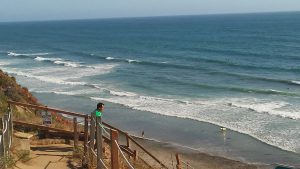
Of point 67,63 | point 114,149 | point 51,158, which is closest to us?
point 114,149

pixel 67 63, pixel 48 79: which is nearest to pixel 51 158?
pixel 48 79

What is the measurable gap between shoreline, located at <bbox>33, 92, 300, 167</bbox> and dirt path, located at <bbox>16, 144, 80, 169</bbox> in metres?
10.8

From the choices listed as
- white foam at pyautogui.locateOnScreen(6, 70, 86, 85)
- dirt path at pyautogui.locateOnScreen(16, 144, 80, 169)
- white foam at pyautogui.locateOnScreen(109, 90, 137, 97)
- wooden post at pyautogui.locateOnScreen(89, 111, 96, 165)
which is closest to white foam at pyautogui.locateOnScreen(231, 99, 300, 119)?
white foam at pyautogui.locateOnScreen(109, 90, 137, 97)

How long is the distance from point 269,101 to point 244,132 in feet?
27.1

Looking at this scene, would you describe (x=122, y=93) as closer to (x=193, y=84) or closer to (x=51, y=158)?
(x=193, y=84)

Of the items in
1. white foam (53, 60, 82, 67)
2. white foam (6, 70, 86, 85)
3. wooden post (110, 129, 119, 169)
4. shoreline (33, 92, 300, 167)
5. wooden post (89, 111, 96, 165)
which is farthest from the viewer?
white foam (53, 60, 82, 67)

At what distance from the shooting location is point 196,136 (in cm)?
2408

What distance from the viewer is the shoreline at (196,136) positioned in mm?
20953

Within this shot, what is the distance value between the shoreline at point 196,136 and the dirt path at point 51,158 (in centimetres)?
1085

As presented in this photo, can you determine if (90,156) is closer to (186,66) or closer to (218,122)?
(218,122)

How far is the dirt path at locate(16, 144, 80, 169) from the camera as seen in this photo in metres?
10.1

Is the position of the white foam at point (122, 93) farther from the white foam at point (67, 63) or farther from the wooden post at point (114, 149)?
the wooden post at point (114, 149)

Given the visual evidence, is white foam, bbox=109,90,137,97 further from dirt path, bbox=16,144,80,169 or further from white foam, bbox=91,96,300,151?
dirt path, bbox=16,144,80,169

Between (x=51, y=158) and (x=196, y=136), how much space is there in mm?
14132
